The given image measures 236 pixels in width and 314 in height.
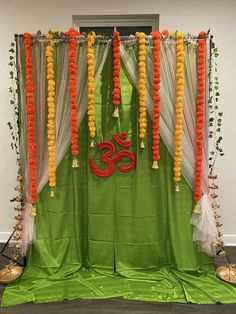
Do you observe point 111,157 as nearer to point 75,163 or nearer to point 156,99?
point 75,163

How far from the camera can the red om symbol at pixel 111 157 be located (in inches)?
98.7

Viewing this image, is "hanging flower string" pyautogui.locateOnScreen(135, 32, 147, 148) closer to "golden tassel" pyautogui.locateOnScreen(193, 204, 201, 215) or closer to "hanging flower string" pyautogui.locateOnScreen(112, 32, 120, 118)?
"hanging flower string" pyautogui.locateOnScreen(112, 32, 120, 118)

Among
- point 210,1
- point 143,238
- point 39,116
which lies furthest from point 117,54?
point 143,238

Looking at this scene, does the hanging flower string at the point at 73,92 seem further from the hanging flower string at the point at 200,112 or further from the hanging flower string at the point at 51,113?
the hanging flower string at the point at 200,112

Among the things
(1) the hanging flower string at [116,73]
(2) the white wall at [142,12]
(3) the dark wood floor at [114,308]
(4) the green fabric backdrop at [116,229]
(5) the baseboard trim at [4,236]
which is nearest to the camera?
(3) the dark wood floor at [114,308]

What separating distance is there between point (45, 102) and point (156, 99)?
3.00 feet

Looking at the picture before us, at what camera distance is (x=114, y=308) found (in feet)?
7.41

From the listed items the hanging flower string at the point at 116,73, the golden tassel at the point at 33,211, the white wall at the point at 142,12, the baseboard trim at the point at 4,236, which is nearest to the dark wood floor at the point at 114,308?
the golden tassel at the point at 33,211

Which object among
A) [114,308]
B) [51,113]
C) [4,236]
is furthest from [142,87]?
[4,236]

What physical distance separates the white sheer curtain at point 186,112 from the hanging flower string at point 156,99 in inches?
2.2

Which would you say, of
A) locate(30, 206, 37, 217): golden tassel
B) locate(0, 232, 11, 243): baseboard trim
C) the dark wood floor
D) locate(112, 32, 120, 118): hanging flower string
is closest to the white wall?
locate(112, 32, 120, 118): hanging flower string

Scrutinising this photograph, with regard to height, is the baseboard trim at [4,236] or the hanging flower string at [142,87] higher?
the hanging flower string at [142,87]

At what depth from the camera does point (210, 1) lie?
2969mm

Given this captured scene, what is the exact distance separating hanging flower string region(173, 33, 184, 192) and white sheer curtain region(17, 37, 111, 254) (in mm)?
562
